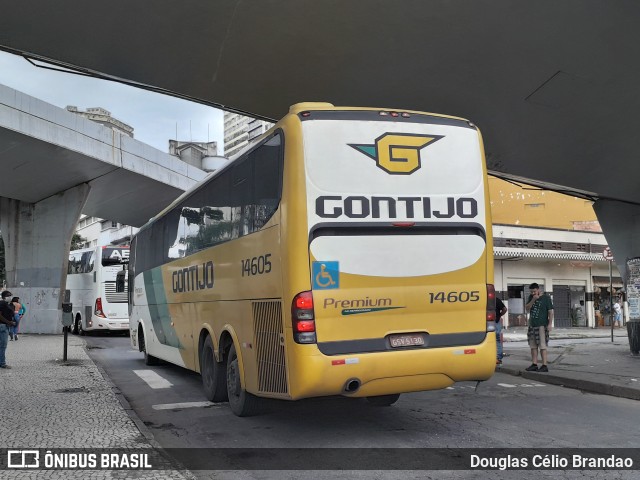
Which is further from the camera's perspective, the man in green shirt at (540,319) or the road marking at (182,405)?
the man in green shirt at (540,319)

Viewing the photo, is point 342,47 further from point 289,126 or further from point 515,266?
point 515,266

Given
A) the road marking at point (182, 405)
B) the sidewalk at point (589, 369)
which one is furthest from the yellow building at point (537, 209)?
the road marking at point (182, 405)

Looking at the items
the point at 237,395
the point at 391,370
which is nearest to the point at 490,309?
the point at 391,370

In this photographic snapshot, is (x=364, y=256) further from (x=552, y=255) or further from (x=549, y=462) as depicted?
(x=552, y=255)

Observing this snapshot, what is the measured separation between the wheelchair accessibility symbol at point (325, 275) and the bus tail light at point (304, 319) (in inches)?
6.3

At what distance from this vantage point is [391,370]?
657 cm

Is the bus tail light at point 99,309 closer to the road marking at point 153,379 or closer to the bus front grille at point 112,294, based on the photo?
the bus front grille at point 112,294

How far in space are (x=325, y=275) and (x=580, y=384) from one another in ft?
23.3

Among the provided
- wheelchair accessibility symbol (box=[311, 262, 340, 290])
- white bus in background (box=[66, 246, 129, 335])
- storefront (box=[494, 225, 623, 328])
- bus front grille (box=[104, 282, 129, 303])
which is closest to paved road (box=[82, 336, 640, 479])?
wheelchair accessibility symbol (box=[311, 262, 340, 290])

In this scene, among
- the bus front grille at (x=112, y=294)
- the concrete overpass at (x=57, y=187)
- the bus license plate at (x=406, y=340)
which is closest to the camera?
the bus license plate at (x=406, y=340)

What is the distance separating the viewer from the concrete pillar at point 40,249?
28688 mm

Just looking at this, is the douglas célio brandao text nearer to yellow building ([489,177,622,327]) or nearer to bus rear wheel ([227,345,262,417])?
bus rear wheel ([227,345,262,417])

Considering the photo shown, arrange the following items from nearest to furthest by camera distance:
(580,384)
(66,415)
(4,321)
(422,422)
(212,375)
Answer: (422,422)
(66,415)
(212,375)
(580,384)
(4,321)

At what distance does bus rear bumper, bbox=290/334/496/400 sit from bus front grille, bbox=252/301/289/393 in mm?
377
